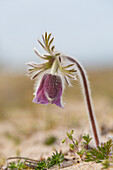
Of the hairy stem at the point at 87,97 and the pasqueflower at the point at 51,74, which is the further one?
Result: the hairy stem at the point at 87,97

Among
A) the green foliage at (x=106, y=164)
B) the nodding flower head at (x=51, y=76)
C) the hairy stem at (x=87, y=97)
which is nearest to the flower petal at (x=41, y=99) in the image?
the nodding flower head at (x=51, y=76)

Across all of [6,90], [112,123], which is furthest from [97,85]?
[112,123]

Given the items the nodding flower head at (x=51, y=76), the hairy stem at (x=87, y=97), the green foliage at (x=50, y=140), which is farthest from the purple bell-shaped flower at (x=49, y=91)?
the green foliage at (x=50, y=140)

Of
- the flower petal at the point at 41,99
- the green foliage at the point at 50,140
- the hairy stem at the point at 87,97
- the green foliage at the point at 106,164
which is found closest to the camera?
the green foliage at the point at 106,164

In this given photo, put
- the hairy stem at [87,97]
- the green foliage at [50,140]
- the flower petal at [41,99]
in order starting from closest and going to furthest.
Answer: the flower petal at [41,99], the hairy stem at [87,97], the green foliage at [50,140]

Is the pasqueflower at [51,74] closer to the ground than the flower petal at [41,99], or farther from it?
farther from it

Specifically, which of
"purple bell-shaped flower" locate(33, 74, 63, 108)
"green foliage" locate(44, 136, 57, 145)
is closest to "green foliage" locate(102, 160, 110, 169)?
"purple bell-shaped flower" locate(33, 74, 63, 108)

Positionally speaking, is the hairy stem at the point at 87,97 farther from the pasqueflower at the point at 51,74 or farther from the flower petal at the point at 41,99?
the flower petal at the point at 41,99

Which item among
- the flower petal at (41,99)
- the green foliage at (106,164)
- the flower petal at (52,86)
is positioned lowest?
the green foliage at (106,164)

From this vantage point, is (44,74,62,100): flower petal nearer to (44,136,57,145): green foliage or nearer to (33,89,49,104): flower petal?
(33,89,49,104): flower petal
